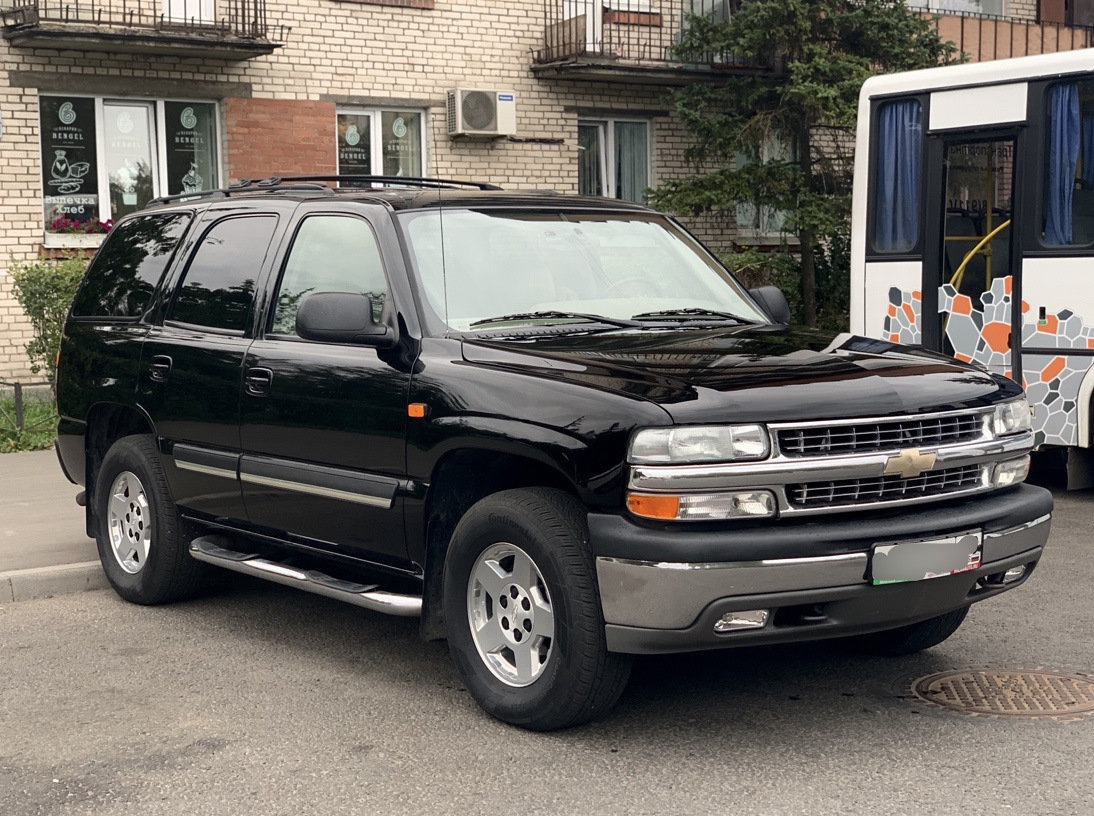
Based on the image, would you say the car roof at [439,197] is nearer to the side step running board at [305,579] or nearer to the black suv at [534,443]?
the black suv at [534,443]

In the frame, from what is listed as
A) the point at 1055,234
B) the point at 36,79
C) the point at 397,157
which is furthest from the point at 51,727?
the point at 397,157

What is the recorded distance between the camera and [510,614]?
5.07m

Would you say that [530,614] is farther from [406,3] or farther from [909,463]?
[406,3]

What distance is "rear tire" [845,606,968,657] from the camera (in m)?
5.81

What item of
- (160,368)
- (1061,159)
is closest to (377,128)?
(1061,159)

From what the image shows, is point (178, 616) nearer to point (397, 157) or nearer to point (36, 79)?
point (36, 79)

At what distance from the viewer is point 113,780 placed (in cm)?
461

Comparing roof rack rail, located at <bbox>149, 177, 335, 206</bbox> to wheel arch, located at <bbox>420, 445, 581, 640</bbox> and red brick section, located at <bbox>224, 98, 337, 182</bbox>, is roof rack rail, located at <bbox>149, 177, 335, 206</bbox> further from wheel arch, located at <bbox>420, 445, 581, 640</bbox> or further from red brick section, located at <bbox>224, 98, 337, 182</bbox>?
red brick section, located at <bbox>224, 98, 337, 182</bbox>

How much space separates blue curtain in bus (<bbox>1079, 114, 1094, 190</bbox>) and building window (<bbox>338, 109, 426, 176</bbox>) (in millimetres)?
9712

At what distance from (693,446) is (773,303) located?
2.04 m

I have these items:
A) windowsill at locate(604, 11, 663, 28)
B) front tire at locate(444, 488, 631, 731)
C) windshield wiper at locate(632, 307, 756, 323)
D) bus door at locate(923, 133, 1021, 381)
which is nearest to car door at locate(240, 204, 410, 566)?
front tire at locate(444, 488, 631, 731)

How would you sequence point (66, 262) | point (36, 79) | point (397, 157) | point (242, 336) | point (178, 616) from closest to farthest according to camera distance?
point (242, 336) < point (178, 616) < point (66, 262) < point (36, 79) < point (397, 157)

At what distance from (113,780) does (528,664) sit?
4.48ft

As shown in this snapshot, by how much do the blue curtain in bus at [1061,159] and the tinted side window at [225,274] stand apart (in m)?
5.88
